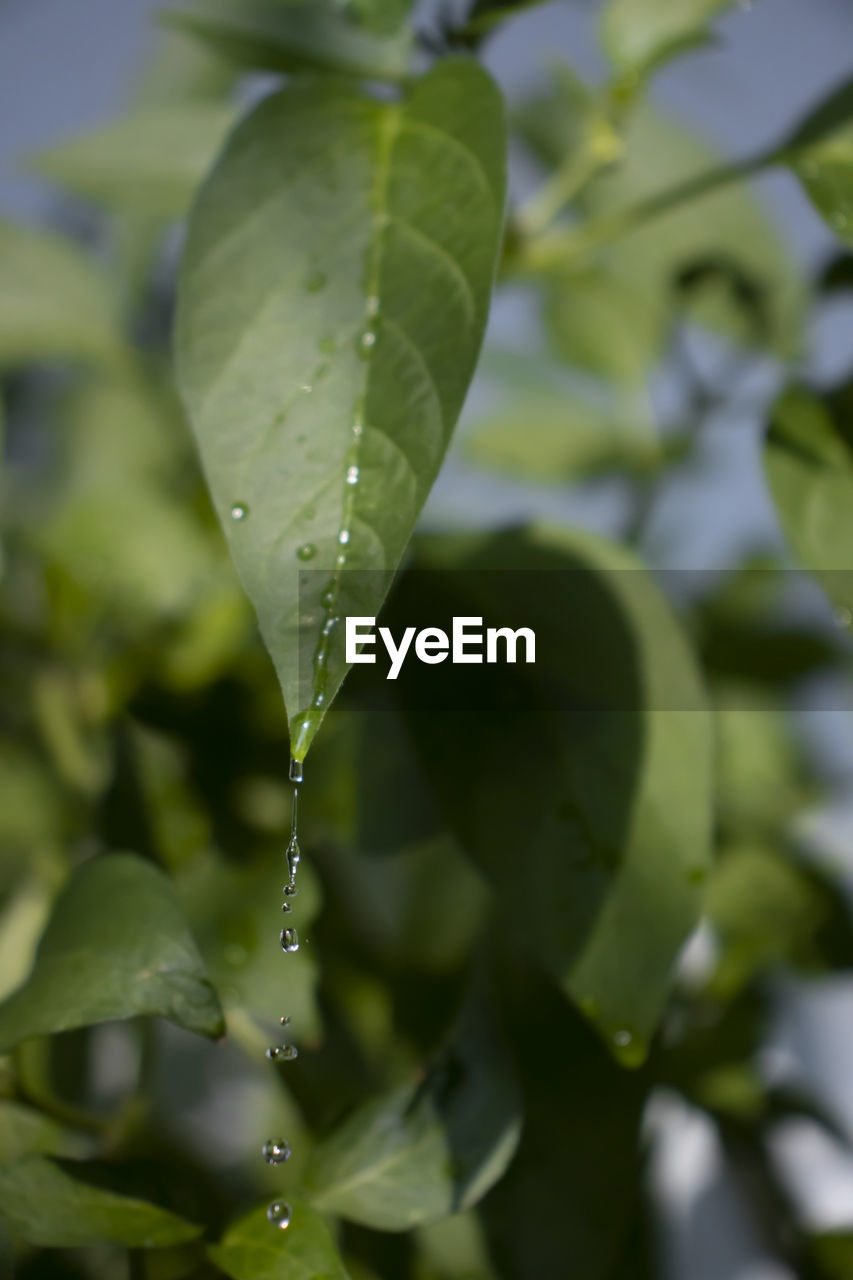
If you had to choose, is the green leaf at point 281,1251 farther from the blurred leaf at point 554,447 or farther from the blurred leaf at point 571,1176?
the blurred leaf at point 554,447

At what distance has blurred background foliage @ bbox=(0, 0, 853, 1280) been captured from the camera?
19cm

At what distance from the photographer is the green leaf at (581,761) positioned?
189 millimetres

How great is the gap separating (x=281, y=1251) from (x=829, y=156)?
215 mm

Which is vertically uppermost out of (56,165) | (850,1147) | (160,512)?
(56,165)

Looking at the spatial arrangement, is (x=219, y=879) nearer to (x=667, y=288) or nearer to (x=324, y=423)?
(x=324, y=423)

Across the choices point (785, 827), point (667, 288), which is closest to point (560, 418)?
point (667, 288)

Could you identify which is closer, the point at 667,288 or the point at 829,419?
the point at 829,419

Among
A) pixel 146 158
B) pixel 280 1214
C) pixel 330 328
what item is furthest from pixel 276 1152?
pixel 146 158

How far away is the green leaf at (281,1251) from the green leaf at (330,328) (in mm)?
80

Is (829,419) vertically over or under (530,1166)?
over

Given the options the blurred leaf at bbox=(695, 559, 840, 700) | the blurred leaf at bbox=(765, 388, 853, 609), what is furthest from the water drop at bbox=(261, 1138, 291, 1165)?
the blurred leaf at bbox=(695, 559, 840, 700)

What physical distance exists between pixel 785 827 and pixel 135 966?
248mm

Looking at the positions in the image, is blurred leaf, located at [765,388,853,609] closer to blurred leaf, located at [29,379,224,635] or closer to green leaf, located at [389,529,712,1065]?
green leaf, located at [389,529,712,1065]

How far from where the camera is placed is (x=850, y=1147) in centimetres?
29
